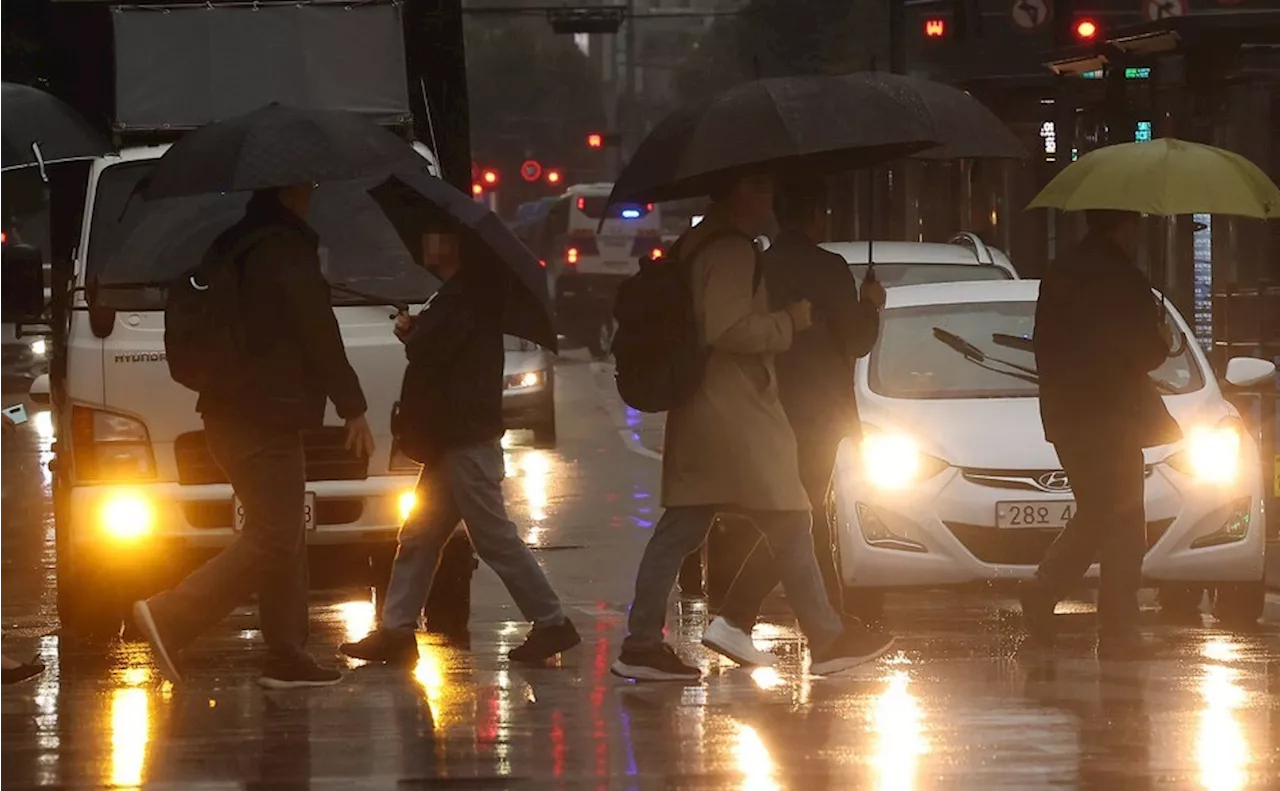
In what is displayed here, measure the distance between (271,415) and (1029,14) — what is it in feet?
58.5

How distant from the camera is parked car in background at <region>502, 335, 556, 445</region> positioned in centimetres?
2383

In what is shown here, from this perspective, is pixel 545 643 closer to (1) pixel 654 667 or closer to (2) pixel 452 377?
(1) pixel 654 667

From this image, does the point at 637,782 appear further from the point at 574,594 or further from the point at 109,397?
the point at 574,594

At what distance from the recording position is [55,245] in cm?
1224

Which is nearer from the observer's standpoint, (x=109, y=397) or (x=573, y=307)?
(x=109, y=397)

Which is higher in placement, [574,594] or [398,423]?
[398,423]

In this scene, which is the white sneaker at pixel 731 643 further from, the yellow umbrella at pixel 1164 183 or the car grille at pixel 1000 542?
the yellow umbrella at pixel 1164 183

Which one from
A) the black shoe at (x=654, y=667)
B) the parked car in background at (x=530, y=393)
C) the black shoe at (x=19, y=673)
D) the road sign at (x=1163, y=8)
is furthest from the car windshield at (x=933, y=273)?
the parked car in background at (x=530, y=393)

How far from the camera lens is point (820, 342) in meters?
9.82

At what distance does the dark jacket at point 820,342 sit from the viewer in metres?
9.80

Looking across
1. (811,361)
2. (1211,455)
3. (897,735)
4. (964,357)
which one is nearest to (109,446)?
(811,361)

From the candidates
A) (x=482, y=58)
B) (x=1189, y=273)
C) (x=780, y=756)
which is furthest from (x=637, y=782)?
(x=482, y=58)

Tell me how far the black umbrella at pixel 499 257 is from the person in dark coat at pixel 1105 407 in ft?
6.39

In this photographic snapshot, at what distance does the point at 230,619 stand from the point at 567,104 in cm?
8412
